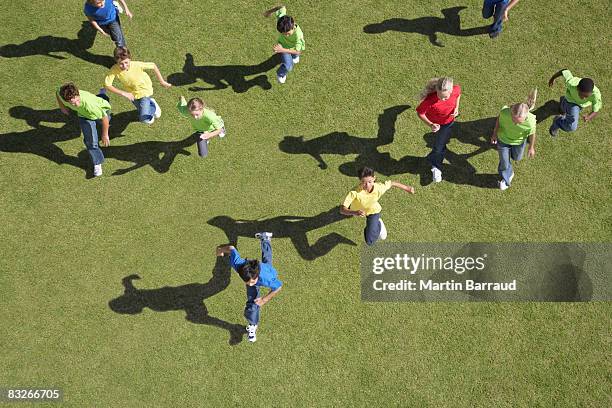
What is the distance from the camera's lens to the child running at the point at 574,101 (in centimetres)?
1049

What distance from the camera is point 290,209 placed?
11.4 metres

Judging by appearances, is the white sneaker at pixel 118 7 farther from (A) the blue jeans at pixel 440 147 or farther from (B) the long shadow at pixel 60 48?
(A) the blue jeans at pixel 440 147

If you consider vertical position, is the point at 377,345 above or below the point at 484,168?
below

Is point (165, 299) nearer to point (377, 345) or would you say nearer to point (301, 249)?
point (301, 249)

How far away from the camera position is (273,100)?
469 inches

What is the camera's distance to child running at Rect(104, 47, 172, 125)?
1022cm

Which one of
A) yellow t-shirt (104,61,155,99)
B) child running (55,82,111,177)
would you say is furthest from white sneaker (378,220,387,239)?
child running (55,82,111,177)

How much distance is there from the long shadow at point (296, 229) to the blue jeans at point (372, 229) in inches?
22.2

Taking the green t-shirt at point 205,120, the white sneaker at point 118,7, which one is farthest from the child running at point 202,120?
the white sneaker at point 118,7

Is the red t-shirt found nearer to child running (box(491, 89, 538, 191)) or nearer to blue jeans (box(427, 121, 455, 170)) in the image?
blue jeans (box(427, 121, 455, 170))

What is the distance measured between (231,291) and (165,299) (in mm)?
1404

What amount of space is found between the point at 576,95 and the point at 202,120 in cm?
783

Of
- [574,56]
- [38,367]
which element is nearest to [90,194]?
[38,367]

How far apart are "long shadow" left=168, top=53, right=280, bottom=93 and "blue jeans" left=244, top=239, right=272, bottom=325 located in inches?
152
